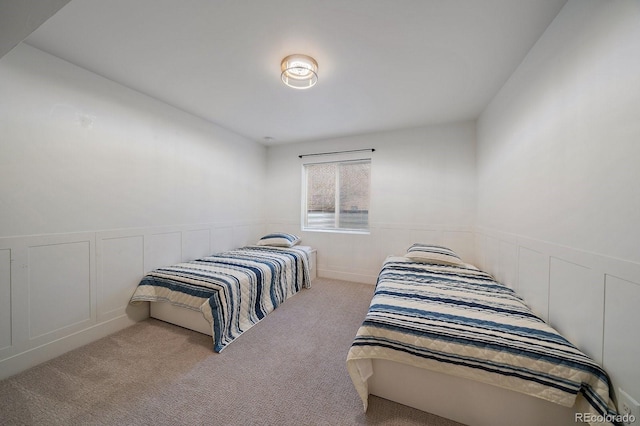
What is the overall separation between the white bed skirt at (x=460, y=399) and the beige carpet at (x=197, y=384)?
0.21 feet

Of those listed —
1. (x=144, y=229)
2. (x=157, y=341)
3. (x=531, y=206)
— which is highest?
(x=531, y=206)

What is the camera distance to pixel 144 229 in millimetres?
2389

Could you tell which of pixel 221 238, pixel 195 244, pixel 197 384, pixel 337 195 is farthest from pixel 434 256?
pixel 195 244

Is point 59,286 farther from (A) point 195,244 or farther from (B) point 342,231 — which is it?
(B) point 342,231

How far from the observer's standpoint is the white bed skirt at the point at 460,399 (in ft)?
3.70

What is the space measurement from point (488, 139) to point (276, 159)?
10.8ft

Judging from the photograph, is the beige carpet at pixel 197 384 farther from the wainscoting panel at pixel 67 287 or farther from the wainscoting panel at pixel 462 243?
the wainscoting panel at pixel 462 243

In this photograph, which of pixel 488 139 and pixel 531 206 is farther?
pixel 488 139

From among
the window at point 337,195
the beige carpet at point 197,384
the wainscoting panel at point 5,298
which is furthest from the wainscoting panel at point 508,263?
the wainscoting panel at point 5,298

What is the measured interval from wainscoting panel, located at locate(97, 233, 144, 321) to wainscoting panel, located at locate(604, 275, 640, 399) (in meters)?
3.58

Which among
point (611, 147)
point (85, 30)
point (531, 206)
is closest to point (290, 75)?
point (85, 30)

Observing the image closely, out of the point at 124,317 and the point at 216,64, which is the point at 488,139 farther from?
the point at 124,317

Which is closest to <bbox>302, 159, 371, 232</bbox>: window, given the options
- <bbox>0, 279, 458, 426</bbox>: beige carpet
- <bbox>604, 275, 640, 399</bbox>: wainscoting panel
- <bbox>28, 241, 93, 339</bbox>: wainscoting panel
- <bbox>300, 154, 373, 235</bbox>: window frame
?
<bbox>300, 154, 373, 235</bbox>: window frame

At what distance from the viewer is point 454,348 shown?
4.04 feet
